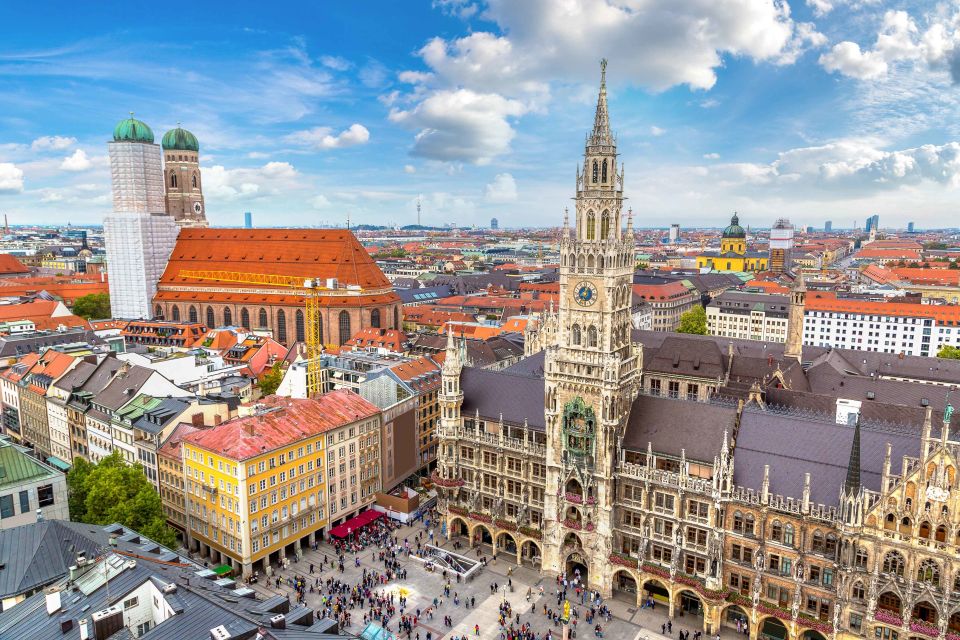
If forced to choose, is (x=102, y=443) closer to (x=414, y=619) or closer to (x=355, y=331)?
(x=414, y=619)

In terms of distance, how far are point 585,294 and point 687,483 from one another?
20.6 metres

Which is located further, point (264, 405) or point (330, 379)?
point (330, 379)

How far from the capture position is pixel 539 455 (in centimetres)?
7144

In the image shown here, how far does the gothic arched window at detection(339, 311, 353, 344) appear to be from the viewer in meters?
158

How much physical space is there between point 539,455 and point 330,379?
45269 millimetres

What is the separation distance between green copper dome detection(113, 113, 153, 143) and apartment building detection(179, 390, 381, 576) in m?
137

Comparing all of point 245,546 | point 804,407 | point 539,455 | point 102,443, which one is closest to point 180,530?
point 245,546

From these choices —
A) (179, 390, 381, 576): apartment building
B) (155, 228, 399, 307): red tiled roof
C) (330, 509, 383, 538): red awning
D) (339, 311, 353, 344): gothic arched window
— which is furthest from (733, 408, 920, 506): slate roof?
(339, 311, 353, 344): gothic arched window

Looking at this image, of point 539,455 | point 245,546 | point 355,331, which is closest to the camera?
A: point 245,546

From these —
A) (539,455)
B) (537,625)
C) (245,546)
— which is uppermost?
(539,455)

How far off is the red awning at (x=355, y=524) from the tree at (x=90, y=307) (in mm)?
157143

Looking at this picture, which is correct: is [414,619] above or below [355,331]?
below

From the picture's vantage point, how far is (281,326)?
165 metres

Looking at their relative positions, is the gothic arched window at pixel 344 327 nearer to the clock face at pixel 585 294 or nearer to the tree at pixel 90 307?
the tree at pixel 90 307
